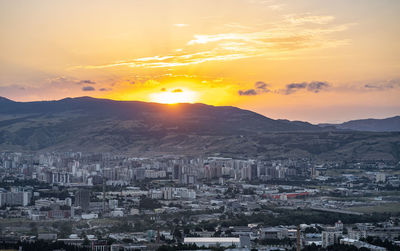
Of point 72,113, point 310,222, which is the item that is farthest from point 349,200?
point 72,113

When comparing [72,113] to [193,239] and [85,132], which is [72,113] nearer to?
[85,132]

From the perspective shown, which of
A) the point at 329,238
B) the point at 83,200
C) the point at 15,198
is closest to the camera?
the point at 329,238

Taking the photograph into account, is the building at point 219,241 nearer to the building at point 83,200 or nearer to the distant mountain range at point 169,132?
the building at point 83,200

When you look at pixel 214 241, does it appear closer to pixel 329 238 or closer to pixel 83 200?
pixel 329 238

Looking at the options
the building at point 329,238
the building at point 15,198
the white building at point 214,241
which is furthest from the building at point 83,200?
the building at point 329,238

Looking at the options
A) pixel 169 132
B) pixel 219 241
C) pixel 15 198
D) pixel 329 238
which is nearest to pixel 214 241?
pixel 219 241
